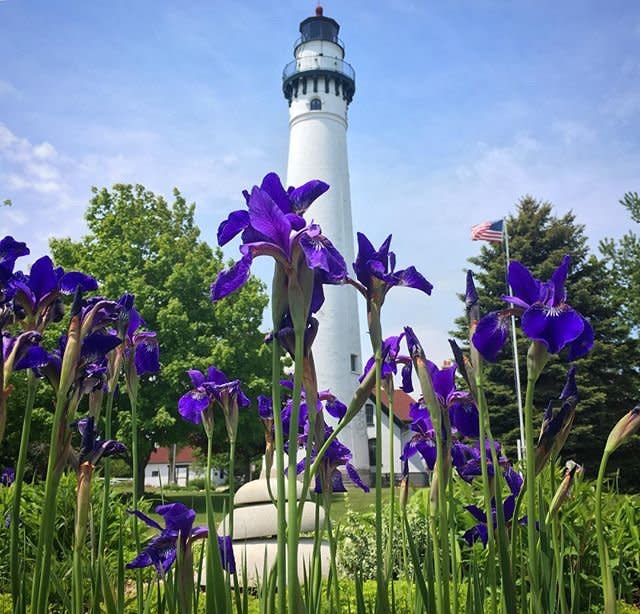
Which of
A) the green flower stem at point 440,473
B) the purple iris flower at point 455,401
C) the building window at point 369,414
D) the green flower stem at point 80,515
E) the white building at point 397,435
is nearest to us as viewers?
the green flower stem at point 440,473

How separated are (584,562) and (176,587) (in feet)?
11.7

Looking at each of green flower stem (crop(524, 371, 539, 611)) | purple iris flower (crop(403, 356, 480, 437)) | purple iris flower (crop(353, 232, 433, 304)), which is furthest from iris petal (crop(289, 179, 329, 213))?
purple iris flower (crop(403, 356, 480, 437))

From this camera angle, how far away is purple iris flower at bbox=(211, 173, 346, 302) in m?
1.21

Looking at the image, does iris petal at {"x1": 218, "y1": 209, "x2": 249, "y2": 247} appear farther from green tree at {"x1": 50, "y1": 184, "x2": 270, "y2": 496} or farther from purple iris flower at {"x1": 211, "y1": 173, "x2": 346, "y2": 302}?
green tree at {"x1": 50, "y1": 184, "x2": 270, "y2": 496}

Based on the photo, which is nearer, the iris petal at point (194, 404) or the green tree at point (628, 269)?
the iris petal at point (194, 404)

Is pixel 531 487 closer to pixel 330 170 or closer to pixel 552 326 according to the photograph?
pixel 552 326

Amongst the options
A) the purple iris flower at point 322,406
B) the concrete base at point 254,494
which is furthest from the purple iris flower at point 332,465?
the concrete base at point 254,494

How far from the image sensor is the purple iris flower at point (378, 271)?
58.8 inches

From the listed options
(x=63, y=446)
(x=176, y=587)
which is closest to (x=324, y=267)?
(x=63, y=446)

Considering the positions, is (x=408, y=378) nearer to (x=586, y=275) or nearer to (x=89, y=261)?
(x=89, y=261)

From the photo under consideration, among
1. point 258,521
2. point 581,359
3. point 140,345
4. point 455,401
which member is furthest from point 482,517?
point 581,359

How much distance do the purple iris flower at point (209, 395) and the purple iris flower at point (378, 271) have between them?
761 millimetres

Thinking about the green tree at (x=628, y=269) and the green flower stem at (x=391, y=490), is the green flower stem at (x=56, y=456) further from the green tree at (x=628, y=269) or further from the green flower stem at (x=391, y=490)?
the green tree at (x=628, y=269)

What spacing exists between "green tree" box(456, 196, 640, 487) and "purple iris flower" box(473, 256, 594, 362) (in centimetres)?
Answer: 1860
